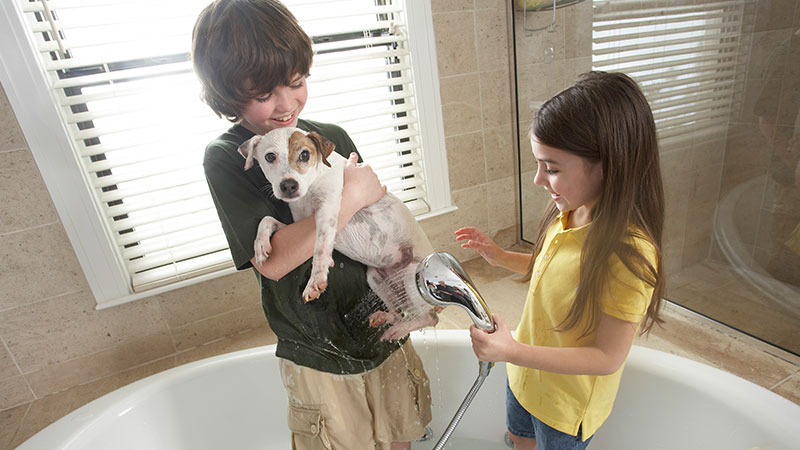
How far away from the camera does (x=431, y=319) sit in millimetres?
877

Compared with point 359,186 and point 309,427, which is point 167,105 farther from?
point 309,427

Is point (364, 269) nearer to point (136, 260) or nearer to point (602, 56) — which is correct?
point (136, 260)

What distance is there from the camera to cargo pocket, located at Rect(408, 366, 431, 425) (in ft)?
3.07

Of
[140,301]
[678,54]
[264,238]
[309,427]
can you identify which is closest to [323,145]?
[264,238]

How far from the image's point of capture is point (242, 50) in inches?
25.1

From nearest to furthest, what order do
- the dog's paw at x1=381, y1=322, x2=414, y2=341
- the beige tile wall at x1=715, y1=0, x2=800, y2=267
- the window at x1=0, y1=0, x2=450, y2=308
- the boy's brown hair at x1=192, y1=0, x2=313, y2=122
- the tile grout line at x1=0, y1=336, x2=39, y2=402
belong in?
the boy's brown hair at x1=192, y1=0, x2=313, y2=122, the dog's paw at x1=381, y1=322, x2=414, y2=341, the beige tile wall at x1=715, y1=0, x2=800, y2=267, the window at x1=0, y1=0, x2=450, y2=308, the tile grout line at x1=0, y1=336, x2=39, y2=402

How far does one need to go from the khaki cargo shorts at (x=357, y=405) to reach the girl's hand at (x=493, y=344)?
0.68 feet

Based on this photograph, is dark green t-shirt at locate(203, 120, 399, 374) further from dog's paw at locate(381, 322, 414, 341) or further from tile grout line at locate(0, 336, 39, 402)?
tile grout line at locate(0, 336, 39, 402)

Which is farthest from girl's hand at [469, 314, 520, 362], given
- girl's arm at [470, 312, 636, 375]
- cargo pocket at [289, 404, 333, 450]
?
cargo pocket at [289, 404, 333, 450]

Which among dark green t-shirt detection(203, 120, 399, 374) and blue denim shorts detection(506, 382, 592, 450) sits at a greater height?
dark green t-shirt detection(203, 120, 399, 374)

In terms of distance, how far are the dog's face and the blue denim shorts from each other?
2.19 feet

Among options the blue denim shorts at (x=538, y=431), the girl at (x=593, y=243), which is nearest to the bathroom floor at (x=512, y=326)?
the blue denim shorts at (x=538, y=431)

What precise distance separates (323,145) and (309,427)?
0.54 m

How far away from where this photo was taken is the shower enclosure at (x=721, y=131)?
1144 millimetres
